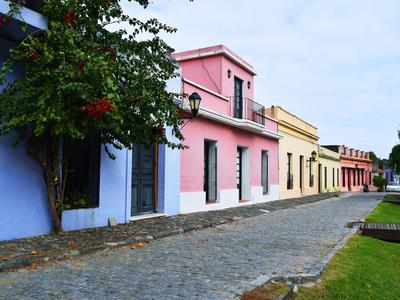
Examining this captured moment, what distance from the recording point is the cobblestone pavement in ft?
13.6

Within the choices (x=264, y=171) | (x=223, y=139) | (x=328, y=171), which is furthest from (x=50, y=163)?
(x=328, y=171)

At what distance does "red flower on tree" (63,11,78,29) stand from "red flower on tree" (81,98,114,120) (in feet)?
5.06

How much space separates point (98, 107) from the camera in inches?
213

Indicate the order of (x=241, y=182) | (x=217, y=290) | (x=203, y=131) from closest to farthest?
(x=217, y=290), (x=203, y=131), (x=241, y=182)

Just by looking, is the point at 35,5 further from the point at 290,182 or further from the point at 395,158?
the point at 395,158

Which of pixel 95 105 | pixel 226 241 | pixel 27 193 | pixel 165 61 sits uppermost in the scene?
pixel 165 61

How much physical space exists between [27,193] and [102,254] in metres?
1.92

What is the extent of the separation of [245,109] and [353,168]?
1177 inches

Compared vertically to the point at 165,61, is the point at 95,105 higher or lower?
lower

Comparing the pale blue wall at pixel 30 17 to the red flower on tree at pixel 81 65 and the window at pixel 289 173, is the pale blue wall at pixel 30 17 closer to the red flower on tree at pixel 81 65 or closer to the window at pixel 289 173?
the red flower on tree at pixel 81 65

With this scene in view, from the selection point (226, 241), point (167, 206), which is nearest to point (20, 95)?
point (226, 241)

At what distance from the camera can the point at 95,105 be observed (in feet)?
18.1

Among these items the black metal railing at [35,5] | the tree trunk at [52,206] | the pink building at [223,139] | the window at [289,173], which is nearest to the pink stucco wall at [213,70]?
the pink building at [223,139]

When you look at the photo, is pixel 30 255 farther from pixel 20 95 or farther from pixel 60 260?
pixel 20 95
